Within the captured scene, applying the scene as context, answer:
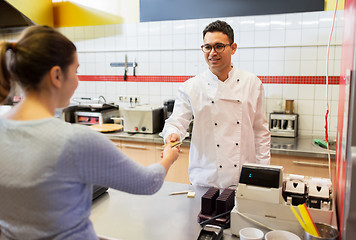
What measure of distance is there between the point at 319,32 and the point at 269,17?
494 millimetres

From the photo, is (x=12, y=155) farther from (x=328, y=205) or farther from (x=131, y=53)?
(x=131, y=53)

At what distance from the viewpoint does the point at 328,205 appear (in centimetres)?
128

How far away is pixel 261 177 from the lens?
52.1 inches

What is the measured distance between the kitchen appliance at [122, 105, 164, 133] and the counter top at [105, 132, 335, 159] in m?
0.06

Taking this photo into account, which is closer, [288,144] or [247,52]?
[288,144]

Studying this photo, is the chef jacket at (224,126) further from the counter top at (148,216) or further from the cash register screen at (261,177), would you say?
the cash register screen at (261,177)

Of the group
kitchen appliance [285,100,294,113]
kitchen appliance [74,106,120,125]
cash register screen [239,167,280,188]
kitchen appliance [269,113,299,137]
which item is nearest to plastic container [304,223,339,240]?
cash register screen [239,167,280,188]

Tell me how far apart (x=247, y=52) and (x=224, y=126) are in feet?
4.73

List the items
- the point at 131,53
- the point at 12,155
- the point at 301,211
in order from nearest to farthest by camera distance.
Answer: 1. the point at 12,155
2. the point at 301,211
3. the point at 131,53

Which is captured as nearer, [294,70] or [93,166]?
[93,166]

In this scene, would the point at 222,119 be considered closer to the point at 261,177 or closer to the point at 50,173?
the point at 261,177

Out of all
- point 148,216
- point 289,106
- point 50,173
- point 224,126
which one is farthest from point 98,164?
point 289,106

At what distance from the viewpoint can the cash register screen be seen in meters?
1.29

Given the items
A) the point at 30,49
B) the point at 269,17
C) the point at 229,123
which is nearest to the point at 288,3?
the point at 269,17
